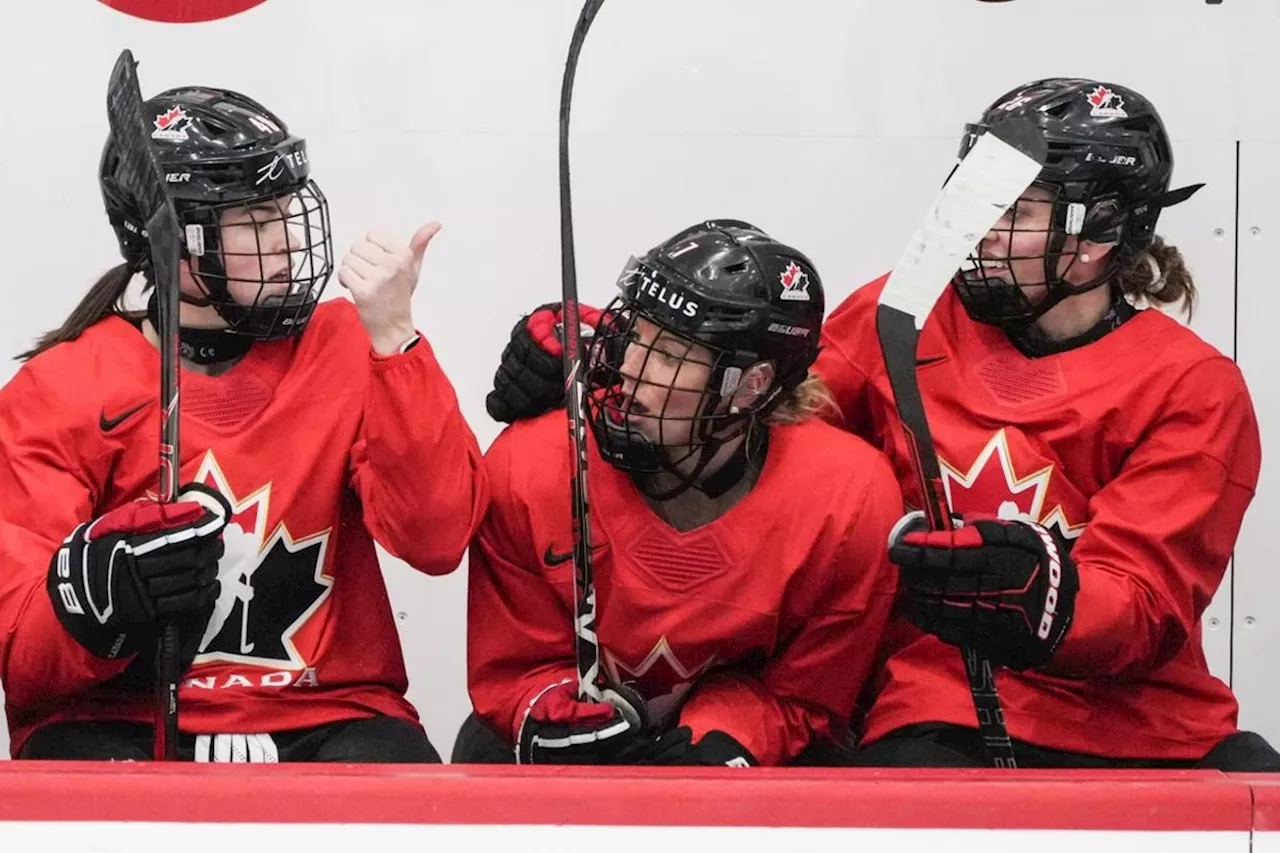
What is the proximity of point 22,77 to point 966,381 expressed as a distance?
1.33m

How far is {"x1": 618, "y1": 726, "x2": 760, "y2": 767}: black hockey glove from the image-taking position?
6.04 ft

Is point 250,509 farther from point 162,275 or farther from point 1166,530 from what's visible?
point 1166,530

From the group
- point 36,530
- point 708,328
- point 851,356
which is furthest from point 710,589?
point 36,530

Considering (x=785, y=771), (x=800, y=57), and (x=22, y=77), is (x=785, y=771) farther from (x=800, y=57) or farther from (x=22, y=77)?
(x=22, y=77)

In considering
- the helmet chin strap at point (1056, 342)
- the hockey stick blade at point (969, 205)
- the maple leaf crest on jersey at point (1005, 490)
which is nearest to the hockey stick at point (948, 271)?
the hockey stick blade at point (969, 205)

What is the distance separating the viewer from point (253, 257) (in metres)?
1.91

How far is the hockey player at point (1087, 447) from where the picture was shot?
6.33 ft

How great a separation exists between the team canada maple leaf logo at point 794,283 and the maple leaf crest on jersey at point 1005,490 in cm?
28

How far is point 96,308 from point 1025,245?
104cm

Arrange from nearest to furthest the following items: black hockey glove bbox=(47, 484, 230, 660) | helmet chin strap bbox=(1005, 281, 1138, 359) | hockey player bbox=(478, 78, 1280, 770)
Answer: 1. black hockey glove bbox=(47, 484, 230, 660)
2. hockey player bbox=(478, 78, 1280, 770)
3. helmet chin strap bbox=(1005, 281, 1138, 359)

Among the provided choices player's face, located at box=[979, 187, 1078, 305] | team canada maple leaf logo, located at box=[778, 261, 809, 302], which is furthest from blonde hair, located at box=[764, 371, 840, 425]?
player's face, located at box=[979, 187, 1078, 305]

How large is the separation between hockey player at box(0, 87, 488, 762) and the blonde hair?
1.11 feet

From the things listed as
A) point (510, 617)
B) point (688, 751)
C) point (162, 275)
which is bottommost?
point (688, 751)

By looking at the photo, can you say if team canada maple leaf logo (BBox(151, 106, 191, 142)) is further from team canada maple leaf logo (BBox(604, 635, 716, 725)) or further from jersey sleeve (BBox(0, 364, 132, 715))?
team canada maple leaf logo (BBox(604, 635, 716, 725))
